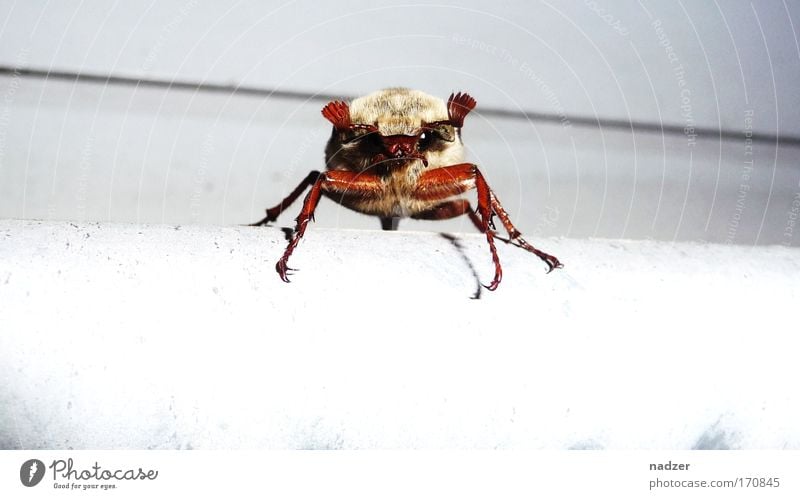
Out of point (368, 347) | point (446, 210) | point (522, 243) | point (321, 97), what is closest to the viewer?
point (368, 347)

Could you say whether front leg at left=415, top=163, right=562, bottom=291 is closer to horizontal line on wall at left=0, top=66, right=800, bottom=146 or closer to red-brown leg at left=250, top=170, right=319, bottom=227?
red-brown leg at left=250, top=170, right=319, bottom=227

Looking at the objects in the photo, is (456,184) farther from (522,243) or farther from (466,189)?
(522,243)

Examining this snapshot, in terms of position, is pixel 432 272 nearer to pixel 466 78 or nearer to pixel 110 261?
pixel 110 261

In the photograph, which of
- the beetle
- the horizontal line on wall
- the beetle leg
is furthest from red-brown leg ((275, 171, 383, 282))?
the horizontal line on wall

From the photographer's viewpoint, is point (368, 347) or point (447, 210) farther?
point (447, 210)

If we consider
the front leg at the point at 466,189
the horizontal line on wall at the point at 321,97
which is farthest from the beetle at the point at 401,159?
the horizontal line on wall at the point at 321,97

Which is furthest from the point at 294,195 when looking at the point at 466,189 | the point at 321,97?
the point at 321,97
